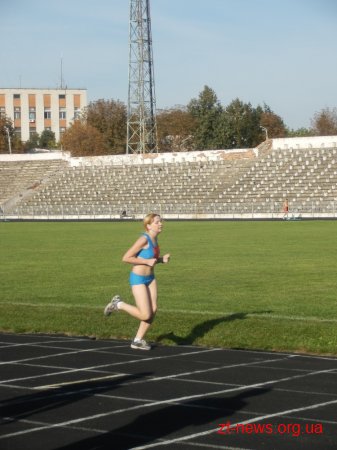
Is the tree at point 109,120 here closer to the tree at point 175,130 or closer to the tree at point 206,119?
the tree at point 175,130

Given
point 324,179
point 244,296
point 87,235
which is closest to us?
point 244,296

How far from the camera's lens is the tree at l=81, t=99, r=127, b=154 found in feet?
419

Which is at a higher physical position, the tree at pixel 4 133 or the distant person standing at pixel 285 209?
the tree at pixel 4 133

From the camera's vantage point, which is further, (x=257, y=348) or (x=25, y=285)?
(x=25, y=285)

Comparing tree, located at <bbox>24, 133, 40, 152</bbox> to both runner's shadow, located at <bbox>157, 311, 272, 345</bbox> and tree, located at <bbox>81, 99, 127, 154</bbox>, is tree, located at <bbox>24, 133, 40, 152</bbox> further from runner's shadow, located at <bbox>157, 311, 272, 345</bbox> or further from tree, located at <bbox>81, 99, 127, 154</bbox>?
runner's shadow, located at <bbox>157, 311, 272, 345</bbox>

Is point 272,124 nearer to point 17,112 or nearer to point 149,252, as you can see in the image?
point 17,112

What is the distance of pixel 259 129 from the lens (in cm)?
12731

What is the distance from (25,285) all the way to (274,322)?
903cm

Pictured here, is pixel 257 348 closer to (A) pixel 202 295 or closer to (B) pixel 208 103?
(A) pixel 202 295

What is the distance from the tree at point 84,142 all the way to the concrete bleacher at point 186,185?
1125 inches

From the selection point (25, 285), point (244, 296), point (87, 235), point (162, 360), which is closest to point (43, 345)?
point (162, 360)

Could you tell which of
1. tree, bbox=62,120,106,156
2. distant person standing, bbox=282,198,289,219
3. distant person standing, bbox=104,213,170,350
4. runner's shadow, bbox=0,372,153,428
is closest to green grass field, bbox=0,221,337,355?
distant person standing, bbox=104,213,170,350

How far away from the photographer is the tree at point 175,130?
128250mm

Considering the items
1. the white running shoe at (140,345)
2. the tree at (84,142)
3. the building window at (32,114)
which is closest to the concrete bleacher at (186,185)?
the tree at (84,142)
